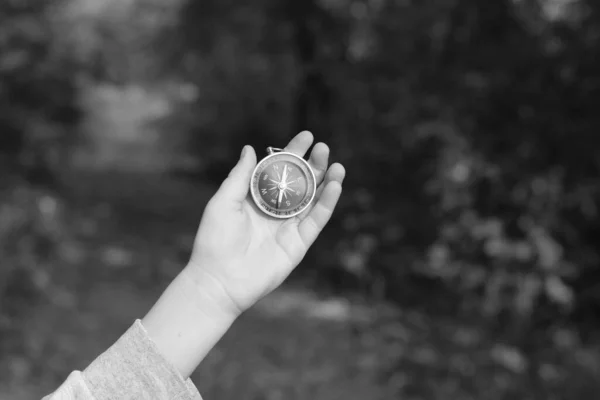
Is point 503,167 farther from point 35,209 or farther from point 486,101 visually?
point 35,209

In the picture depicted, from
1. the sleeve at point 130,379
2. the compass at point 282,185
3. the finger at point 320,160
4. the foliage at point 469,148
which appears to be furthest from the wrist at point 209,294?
the foliage at point 469,148

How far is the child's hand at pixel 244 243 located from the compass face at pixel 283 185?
0.11ft

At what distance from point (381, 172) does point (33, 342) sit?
357cm

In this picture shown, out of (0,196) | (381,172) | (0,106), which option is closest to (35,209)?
(0,196)

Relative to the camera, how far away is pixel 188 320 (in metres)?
1.87

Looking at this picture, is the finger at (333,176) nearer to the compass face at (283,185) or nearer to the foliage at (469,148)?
the compass face at (283,185)

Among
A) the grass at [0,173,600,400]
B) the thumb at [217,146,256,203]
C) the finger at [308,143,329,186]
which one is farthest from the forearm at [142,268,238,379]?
the grass at [0,173,600,400]

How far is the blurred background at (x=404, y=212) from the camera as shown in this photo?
4.89 m

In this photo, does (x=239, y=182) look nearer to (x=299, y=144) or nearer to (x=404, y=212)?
(x=299, y=144)

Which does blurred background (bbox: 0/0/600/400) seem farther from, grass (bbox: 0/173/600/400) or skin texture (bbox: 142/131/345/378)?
skin texture (bbox: 142/131/345/378)

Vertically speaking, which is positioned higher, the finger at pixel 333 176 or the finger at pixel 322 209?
the finger at pixel 333 176

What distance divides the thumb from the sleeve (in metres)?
0.59

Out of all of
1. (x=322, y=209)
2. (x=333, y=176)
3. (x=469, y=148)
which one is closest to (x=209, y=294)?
(x=322, y=209)

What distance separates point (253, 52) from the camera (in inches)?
380
